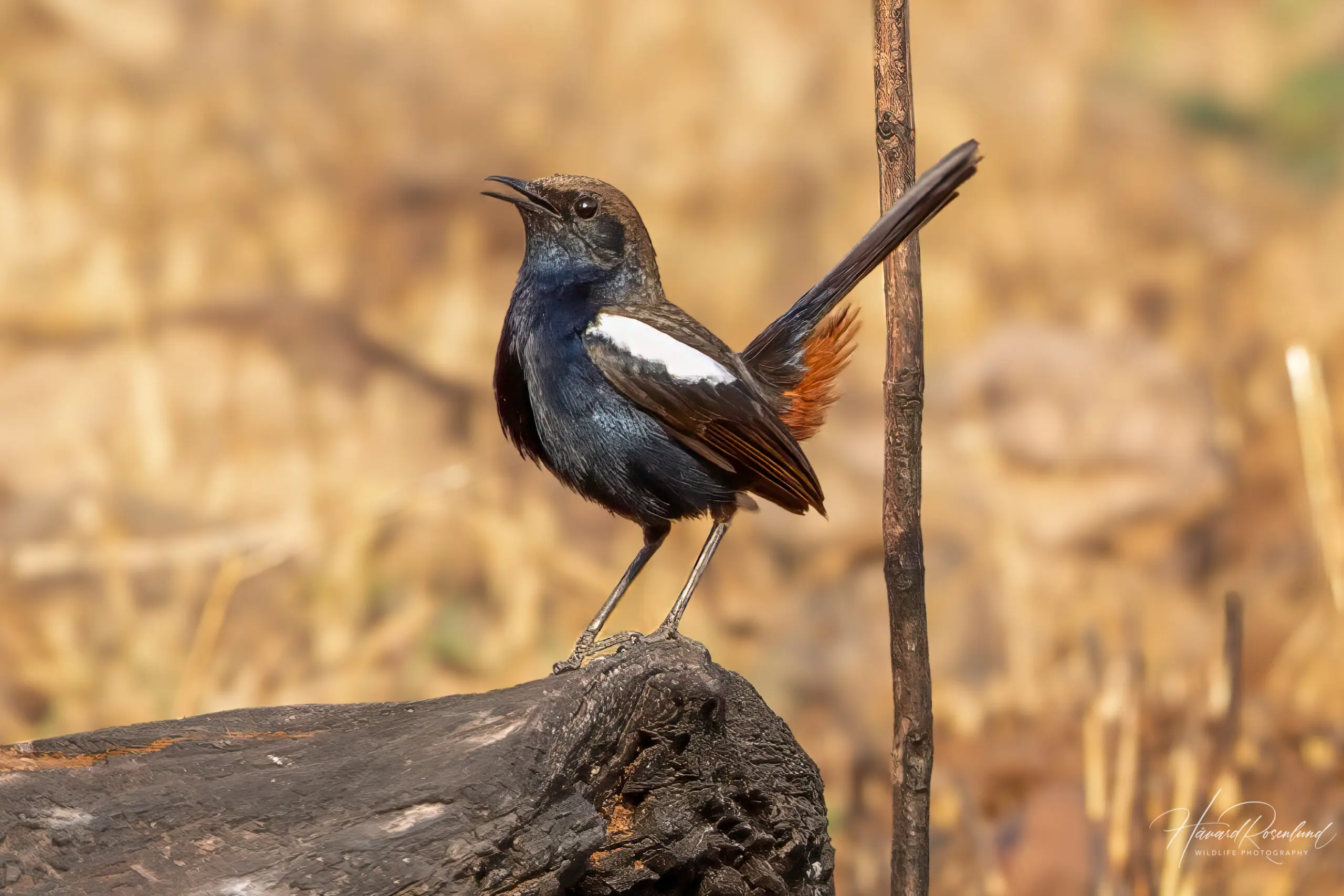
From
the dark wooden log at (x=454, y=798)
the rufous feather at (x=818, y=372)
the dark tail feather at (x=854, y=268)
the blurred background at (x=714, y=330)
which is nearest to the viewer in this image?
the dark wooden log at (x=454, y=798)

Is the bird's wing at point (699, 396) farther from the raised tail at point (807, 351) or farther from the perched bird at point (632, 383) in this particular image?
the raised tail at point (807, 351)

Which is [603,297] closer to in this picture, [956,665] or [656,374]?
[656,374]

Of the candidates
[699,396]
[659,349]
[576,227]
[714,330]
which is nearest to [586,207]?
[576,227]

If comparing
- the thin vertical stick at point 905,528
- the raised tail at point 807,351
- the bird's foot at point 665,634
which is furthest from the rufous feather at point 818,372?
the bird's foot at point 665,634

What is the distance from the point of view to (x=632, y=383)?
359 cm

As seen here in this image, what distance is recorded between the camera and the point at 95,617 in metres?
6.84

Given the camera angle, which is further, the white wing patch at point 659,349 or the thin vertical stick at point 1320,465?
the thin vertical stick at point 1320,465

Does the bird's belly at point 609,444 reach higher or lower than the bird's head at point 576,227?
lower

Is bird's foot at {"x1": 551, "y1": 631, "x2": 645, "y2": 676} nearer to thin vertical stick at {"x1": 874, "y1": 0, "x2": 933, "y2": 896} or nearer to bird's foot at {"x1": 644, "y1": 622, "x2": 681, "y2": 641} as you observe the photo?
bird's foot at {"x1": 644, "y1": 622, "x2": 681, "y2": 641}

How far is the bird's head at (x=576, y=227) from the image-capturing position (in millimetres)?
3783

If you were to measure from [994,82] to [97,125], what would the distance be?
17.5ft

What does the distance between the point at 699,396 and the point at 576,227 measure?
58cm

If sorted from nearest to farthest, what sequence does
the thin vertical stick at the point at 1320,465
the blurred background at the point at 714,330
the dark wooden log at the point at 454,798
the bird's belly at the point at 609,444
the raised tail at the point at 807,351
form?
the dark wooden log at the point at 454,798 < the bird's belly at the point at 609,444 < the raised tail at the point at 807,351 < the thin vertical stick at the point at 1320,465 < the blurred background at the point at 714,330

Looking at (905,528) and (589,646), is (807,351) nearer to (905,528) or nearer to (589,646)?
(905,528)
